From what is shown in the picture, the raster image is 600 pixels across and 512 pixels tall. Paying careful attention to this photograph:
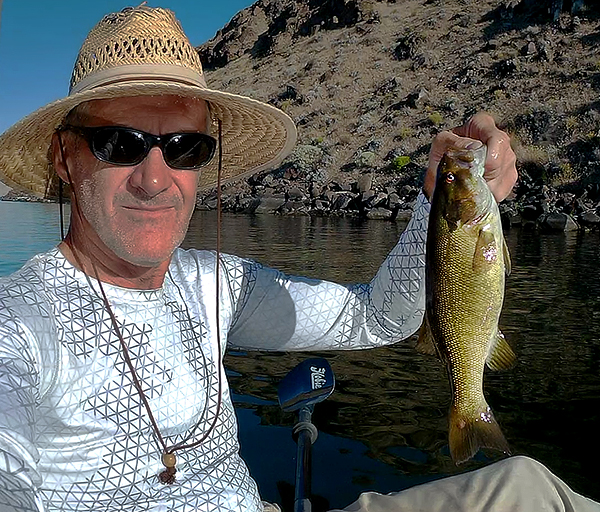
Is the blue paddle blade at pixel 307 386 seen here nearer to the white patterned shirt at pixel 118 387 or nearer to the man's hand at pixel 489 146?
the white patterned shirt at pixel 118 387

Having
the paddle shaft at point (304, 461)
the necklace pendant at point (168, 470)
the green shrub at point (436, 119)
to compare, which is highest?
the green shrub at point (436, 119)

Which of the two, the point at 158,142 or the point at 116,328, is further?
the point at 158,142

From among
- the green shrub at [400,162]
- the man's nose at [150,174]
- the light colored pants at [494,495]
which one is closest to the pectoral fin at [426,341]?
the light colored pants at [494,495]

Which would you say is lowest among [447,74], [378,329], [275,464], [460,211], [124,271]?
[275,464]

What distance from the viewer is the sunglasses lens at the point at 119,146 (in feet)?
7.24

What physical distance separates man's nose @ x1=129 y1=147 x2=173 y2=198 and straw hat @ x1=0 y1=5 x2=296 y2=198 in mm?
206

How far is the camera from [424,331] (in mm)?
2514

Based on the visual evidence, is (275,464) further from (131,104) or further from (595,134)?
(595,134)

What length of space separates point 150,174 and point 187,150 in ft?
0.54

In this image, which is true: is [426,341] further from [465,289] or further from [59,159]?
[59,159]

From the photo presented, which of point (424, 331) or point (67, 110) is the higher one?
point (67, 110)

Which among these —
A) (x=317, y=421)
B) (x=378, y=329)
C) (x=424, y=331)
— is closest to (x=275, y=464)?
(x=317, y=421)

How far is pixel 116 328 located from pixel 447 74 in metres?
43.1

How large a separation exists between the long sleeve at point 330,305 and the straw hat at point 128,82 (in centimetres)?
62
